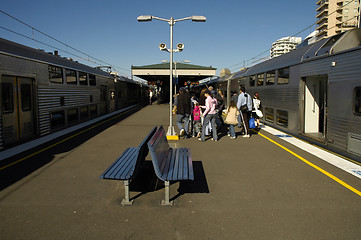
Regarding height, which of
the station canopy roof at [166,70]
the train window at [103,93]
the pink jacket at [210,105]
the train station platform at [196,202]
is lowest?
the train station platform at [196,202]

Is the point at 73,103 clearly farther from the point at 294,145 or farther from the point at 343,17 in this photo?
the point at 343,17

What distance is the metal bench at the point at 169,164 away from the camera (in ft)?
13.2

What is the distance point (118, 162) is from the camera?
4891 mm

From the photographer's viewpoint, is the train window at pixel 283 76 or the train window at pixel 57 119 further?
the train window at pixel 57 119

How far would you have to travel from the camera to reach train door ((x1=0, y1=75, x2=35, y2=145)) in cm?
766

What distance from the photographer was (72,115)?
41.8 feet

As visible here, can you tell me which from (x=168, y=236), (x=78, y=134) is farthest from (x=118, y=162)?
(x=78, y=134)

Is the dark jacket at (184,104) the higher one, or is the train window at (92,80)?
the train window at (92,80)

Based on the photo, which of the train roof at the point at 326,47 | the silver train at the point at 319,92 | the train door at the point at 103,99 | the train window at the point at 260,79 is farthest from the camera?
the train door at the point at 103,99

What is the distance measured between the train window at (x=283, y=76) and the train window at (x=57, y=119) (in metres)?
9.17

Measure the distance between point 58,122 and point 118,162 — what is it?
296 inches

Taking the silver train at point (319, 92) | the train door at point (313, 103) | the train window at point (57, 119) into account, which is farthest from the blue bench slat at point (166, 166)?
the train window at point (57, 119)

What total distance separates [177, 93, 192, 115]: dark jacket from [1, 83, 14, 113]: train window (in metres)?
5.29

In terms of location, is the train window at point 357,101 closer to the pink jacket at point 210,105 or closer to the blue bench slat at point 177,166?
the pink jacket at point 210,105
